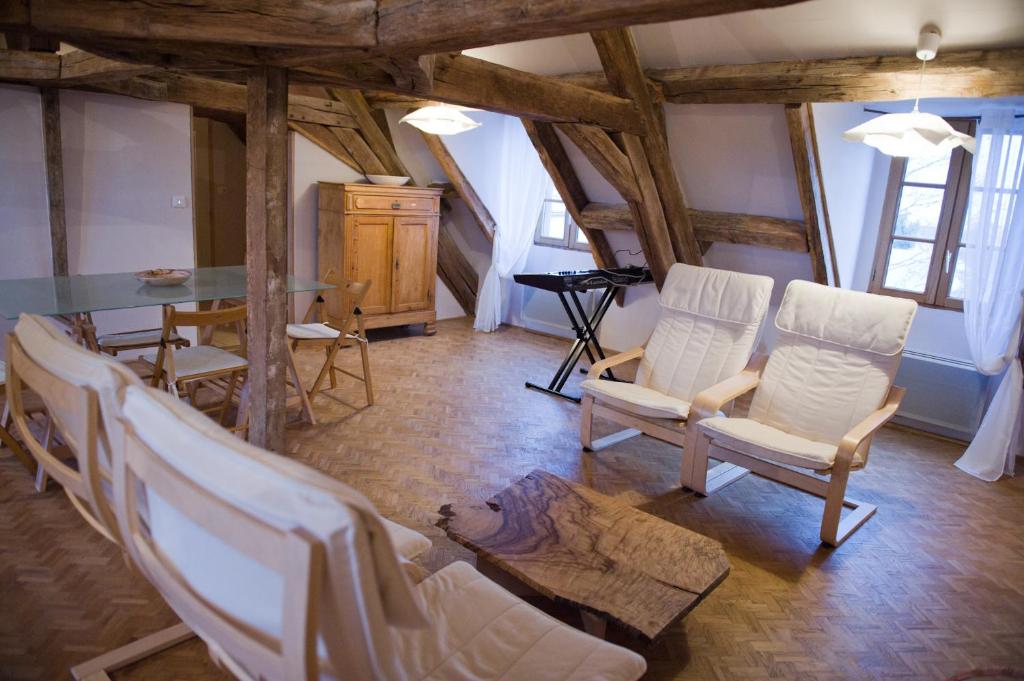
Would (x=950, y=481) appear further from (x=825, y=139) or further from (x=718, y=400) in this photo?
(x=825, y=139)

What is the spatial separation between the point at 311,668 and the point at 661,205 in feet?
14.1

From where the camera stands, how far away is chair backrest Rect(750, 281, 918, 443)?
3510mm

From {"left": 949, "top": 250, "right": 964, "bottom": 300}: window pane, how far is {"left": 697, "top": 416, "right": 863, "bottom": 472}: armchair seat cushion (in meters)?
2.25

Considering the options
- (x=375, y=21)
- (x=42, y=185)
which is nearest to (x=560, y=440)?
(x=375, y=21)

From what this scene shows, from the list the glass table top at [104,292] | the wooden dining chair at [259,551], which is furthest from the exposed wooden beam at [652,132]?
the wooden dining chair at [259,551]

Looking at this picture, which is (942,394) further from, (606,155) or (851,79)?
(606,155)

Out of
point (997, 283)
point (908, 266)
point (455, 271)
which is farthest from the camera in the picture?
point (455, 271)

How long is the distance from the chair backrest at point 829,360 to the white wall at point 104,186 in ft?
14.4

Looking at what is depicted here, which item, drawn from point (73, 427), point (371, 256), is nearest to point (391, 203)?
point (371, 256)

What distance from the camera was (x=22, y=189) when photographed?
4.72 metres

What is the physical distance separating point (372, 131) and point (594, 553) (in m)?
4.93

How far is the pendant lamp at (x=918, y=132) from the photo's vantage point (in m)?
3.03

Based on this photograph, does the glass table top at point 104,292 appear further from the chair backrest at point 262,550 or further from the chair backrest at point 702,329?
the chair backrest at point 262,550

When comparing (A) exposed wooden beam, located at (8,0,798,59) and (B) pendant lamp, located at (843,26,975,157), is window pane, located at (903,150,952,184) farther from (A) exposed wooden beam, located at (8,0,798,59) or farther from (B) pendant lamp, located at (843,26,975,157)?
(A) exposed wooden beam, located at (8,0,798,59)
